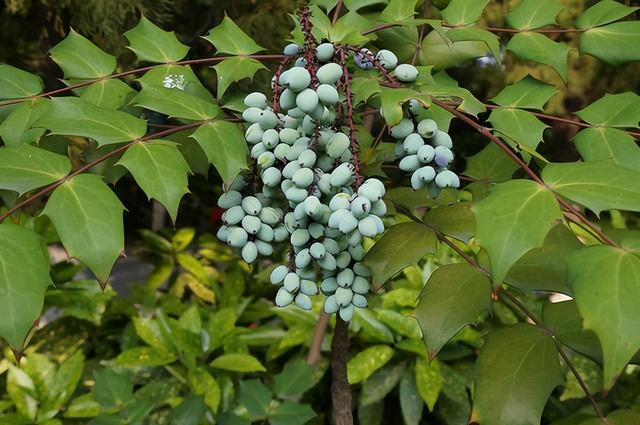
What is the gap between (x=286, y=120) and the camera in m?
0.74

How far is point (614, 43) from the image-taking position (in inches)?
38.0

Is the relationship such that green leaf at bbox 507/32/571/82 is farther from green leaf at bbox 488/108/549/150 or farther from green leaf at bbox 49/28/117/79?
green leaf at bbox 49/28/117/79

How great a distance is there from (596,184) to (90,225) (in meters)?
0.47

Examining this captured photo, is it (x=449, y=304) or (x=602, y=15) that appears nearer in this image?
(x=449, y=304)

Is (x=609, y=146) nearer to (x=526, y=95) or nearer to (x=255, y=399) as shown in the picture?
(x=526, y=95)

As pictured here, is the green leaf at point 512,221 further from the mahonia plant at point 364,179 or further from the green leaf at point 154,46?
the green leaf at point 154,46

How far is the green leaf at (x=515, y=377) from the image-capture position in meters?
0.79

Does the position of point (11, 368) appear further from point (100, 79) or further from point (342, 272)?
point (342, 272)

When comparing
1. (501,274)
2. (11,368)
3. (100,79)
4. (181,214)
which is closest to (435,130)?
(501,274)

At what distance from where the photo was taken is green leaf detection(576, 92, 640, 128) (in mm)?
890

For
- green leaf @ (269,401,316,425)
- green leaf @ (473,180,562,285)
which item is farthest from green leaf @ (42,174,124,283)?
green leaf @ (269,401,316,425)

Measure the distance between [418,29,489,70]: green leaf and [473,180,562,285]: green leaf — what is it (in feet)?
1.34

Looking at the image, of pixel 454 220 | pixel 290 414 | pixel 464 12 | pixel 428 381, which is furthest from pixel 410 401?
pixel 464 12

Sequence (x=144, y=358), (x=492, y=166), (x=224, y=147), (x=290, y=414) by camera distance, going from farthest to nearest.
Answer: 1. (x=144, y=358)
2. (x=290, y=414)
3. (x=492, y=166)
4. (x=224, y=147)
